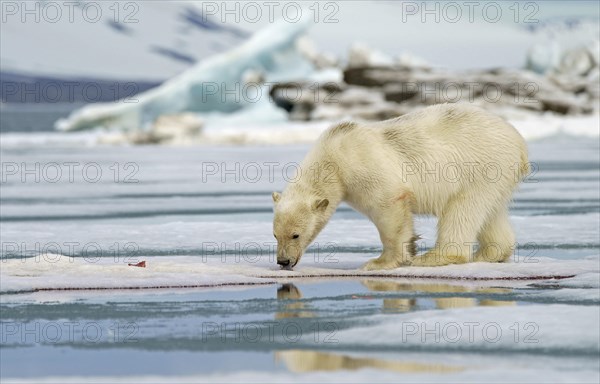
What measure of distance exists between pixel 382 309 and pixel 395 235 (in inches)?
50.3

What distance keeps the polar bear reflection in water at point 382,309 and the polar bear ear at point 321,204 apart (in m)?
0.51

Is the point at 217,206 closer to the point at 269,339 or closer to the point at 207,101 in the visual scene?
the point at 269,339

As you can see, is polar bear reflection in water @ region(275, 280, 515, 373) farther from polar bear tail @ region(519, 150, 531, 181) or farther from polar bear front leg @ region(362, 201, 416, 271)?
polar bear tail @ region(519, 150, 531, 181)

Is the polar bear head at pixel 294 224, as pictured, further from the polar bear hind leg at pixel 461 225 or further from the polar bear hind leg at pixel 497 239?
the polar bear hind leg at pixel 497 239

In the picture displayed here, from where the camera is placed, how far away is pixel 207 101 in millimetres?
34906

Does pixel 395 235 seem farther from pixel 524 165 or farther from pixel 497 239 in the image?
pixel 524 165

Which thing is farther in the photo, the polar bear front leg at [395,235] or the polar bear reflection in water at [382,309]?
the polar bear front leg at [395,235]

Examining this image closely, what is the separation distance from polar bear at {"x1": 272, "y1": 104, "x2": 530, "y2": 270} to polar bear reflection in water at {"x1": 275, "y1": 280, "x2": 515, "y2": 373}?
429mm

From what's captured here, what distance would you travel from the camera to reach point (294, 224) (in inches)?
238

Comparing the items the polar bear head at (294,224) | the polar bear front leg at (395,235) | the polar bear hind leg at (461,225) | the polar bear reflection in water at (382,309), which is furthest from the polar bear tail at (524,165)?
the polar bear head at (294,224)

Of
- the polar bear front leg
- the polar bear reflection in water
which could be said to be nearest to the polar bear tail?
the polar bear front leg

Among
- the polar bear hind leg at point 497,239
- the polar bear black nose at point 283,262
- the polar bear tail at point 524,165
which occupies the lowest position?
the polar bear black nose at point 283,262

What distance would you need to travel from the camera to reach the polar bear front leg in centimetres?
612

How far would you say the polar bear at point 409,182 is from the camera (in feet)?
20.1
